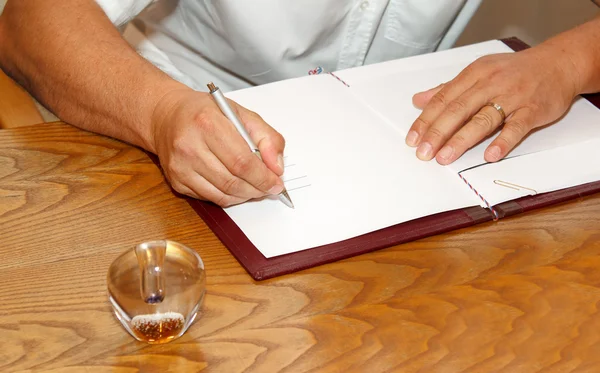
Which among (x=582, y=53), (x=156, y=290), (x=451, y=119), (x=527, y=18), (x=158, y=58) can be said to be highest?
(x=582, y=53)

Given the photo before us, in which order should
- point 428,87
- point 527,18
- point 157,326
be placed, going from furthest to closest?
point 527,18 < point 428,87 < point 157,326

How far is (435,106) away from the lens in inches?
44.8

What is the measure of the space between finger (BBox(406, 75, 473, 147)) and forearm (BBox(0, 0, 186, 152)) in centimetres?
34

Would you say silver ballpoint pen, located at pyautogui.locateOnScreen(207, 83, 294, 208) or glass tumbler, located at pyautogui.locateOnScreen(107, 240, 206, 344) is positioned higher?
silver ballpoint pen, located at pyautogui.locateOnScreen(207, 83, 294, 208)

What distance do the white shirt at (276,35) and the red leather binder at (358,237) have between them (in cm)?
54

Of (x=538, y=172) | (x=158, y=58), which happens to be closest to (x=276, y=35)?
(x=158, y=58)

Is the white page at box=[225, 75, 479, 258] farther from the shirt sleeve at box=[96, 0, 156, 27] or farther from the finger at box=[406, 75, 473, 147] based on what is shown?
the shirt sleeve at box=[96, 0, 156, 27]

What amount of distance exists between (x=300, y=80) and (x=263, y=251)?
42 centimetres

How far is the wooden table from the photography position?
0.76 m

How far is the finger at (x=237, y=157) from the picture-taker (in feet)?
2.99

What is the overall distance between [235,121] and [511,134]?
1.35ft

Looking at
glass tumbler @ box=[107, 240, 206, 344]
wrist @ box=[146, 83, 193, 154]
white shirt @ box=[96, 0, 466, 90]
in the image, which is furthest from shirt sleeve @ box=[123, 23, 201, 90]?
glass tumbler @ box=[107, 240, 206, 344]

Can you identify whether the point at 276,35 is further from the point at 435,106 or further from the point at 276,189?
Answer: the point at 276,189

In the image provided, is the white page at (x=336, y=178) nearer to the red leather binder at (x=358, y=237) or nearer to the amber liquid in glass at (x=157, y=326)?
the red leather binder at (x=358, y=237)
